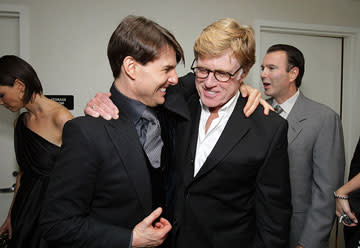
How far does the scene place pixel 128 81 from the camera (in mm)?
1120

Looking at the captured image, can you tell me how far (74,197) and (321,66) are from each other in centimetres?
306

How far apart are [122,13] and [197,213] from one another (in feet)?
6.62

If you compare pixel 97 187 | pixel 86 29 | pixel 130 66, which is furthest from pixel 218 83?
pixel 86 29

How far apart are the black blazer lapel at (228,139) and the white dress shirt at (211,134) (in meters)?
0.04

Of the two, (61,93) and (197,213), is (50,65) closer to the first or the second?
(61,93)

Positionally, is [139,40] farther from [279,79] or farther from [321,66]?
[321,66]

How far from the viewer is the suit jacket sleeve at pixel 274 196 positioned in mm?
1133

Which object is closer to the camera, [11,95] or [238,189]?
[238,189]

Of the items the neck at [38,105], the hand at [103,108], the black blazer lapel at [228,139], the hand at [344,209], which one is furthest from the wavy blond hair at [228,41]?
the neck at [38,105]

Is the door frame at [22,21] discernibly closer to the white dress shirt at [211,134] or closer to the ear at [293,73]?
the white dress shirt at [211,134]

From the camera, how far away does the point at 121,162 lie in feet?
3.36

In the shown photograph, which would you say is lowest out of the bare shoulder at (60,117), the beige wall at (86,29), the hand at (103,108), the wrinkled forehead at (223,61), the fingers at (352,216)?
the fingers at (352,216)

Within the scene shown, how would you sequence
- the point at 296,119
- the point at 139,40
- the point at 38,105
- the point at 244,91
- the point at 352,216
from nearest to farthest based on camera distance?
the point at 139,40, the point at 244,91, the point at 352,216, the point at 296,119, the point at 38,105

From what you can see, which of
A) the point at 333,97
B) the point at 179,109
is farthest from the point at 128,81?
the point at 333,97
